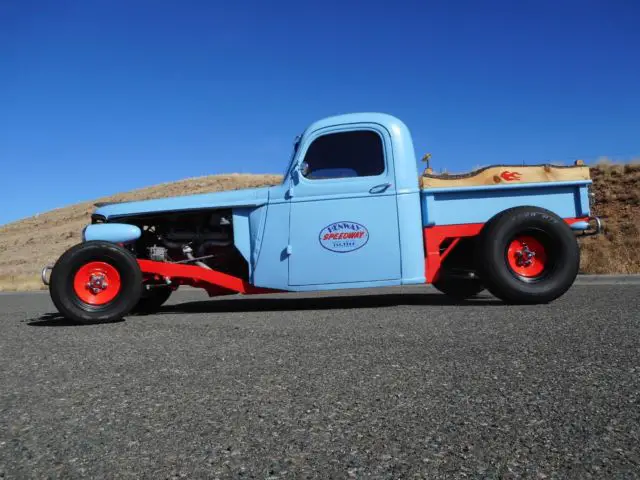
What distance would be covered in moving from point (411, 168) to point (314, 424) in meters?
3.97

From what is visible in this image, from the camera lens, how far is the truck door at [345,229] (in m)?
5.21

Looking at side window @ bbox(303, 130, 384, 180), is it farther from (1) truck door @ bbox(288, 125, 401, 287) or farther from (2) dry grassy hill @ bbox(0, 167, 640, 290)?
Answer: (2) dry grassy hill @ bbox(0, 167, 640, 290)

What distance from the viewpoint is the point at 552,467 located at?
56.7 inches

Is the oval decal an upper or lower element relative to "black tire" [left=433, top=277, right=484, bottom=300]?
upper

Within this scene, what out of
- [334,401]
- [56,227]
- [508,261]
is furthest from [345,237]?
[56,227]

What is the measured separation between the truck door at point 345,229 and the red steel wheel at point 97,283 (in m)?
1.77

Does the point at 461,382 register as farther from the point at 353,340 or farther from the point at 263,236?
the point at 263,236

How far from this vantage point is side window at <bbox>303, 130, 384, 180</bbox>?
5512 millimetres

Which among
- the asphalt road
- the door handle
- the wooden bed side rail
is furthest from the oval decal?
the asphalt road

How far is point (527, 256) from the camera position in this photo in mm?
5312

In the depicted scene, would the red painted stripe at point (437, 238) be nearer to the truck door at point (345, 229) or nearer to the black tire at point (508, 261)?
the black tire at point (508, 261)

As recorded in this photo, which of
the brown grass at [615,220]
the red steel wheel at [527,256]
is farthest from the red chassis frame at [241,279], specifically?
the brown grass at [615,220]

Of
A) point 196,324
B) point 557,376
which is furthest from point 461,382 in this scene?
point 196,324

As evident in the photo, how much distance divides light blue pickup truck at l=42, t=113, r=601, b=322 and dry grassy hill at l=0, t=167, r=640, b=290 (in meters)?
6.32
